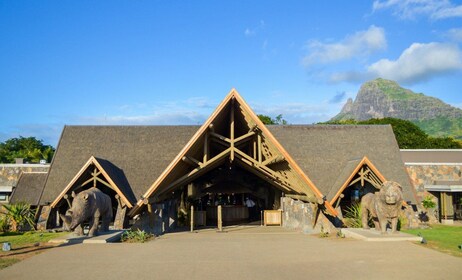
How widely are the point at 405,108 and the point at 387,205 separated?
147444mm

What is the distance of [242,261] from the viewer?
10.1 m

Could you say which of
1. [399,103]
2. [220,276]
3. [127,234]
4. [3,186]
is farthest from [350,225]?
[399,103]

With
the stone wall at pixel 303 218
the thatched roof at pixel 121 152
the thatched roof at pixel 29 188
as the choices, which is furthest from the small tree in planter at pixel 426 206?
the thatched roof at pixel 29 188

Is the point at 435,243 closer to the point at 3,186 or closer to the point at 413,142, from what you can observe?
the point at 3,186

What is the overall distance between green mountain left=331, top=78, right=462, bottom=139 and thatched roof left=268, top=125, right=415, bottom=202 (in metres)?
87.1

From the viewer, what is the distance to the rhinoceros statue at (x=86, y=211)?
1326 centimetres

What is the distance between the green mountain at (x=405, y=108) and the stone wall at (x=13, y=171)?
97689 millimetres

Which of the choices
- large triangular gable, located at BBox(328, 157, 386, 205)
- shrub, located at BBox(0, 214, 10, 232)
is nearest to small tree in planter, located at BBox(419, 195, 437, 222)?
large triangular gable, located at BBox(328, 157, 386, 205)

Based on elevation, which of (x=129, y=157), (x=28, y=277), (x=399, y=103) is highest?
(x=399, y=103)

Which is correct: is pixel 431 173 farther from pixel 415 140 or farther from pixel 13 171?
pixel 415 140

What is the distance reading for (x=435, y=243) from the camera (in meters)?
13.4

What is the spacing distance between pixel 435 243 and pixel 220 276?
8.57m

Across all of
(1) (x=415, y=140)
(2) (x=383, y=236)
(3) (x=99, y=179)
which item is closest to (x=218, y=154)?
(3) (x=99, y=179)

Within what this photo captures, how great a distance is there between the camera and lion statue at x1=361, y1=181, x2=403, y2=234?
13.2 metres
